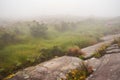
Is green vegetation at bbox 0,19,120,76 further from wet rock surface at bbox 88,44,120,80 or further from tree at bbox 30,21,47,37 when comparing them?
wet rock surface at bbox 88,44,120,80

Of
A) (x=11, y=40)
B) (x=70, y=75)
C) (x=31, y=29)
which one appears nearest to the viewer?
(x=70, y=75)

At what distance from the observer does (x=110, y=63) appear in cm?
988

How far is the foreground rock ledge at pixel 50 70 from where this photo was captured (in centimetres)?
957

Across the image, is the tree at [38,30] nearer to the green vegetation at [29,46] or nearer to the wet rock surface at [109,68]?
the green vegetation at [29,46]

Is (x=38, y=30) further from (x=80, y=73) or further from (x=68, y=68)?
(x=80, y=73)

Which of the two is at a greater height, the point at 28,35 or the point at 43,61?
the point at 28,35

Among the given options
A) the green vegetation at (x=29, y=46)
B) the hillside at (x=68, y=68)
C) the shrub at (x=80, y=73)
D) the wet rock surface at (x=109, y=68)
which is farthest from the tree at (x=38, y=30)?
the shrub at (x=80, y=73)

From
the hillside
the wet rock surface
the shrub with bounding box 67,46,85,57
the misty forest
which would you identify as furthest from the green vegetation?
the wet rock surface

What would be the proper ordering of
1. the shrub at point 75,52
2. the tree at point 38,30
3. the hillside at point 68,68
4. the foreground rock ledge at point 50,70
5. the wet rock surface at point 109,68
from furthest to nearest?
the tree at point 38,30 < the shrub at point 75,52 < the foreground rock ledge at point 50,70 < the hillside at point 68,68 < the wet rock surface at point 109,68

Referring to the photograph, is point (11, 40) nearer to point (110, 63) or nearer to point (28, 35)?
point (28, 35)

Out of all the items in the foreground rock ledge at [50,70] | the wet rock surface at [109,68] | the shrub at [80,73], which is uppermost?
the wet rock surface at [109,68]

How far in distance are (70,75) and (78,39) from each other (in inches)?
266

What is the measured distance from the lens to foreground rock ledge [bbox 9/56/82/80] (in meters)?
9.57

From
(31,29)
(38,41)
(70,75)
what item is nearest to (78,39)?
(38,41)
